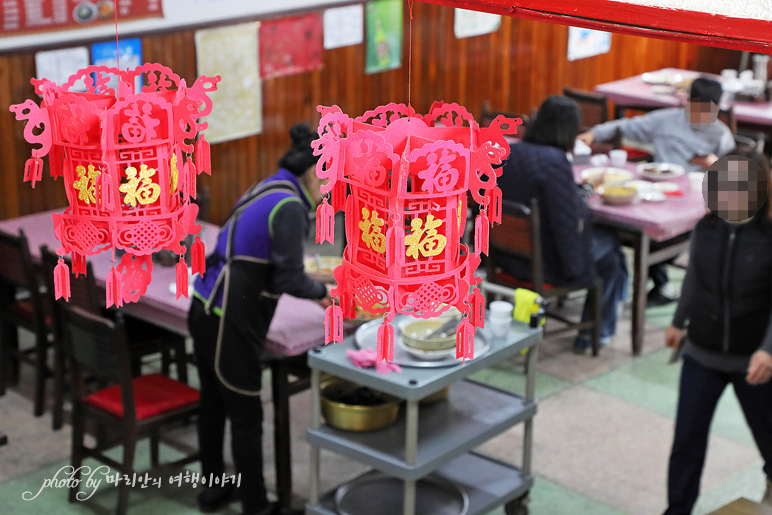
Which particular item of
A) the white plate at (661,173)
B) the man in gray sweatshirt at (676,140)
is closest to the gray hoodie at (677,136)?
the man in gray sweatshirt at (676,140)

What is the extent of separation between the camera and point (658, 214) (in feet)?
19.3

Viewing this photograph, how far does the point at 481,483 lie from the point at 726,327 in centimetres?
115

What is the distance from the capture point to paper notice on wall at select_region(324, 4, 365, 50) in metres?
7.36

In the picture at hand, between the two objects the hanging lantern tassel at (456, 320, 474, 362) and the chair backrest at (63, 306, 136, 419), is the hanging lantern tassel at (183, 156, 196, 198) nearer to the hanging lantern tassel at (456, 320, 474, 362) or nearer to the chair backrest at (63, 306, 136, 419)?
the hanging lantern tassel at (456, 320, 474, 362)

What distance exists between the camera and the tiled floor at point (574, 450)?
14.8 ft

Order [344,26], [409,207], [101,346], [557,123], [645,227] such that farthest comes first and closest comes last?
[344,26] < [645,227] < [557,123] < [101,346] < [409,207]

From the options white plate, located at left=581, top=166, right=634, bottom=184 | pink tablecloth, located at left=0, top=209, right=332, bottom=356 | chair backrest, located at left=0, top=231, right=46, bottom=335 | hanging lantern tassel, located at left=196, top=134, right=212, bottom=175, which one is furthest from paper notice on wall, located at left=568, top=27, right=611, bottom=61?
hanging lantern tassel, located at left=196, top=134, right=212, bottom=175

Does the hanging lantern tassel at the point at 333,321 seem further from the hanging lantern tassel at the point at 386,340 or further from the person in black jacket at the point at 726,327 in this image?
the person in black jacket at the point at 726,327

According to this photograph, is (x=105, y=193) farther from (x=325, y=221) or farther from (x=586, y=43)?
(x=586, y=43)

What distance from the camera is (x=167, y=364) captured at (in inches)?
205

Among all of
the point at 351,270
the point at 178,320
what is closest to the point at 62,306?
the point at 178,320

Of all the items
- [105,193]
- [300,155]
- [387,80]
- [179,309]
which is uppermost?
[105,193]

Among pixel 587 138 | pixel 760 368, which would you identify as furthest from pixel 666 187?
pixel 760 368

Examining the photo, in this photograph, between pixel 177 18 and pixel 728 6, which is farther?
pixel 177 18
